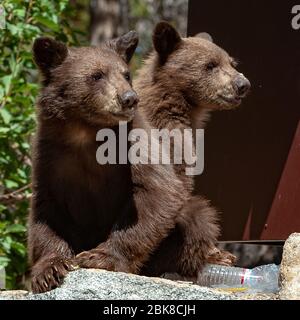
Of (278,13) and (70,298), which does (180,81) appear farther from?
(70,298)

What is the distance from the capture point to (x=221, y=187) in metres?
9.49

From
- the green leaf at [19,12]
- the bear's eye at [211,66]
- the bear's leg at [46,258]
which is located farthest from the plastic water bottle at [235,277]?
the green leaf at [19,12]

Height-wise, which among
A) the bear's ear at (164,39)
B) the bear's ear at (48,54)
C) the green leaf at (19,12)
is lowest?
the bear's ear at (48,54)

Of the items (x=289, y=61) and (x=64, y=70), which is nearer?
(x=64, y=70)

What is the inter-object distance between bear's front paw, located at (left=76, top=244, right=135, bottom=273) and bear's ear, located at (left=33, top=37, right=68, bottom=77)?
152 centimetres

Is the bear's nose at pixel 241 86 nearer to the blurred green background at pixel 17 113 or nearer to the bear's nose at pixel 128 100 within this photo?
the bear's nose at pixel 128 100

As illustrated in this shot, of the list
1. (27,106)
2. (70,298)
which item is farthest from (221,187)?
(70,298)

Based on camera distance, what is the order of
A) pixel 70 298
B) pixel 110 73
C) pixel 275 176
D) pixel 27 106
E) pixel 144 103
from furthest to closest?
pixel 27 106 → pixel 275 176 → pixel 144 103 → pixel 110 73 → pixel 70 298

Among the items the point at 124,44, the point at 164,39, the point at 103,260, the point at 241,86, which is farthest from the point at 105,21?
the point at 103,260

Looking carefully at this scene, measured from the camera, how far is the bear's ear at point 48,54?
7168 mm

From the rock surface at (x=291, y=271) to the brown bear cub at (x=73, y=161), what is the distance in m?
1.29

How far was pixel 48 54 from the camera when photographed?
7234mm

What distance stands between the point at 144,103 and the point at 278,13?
170cm
